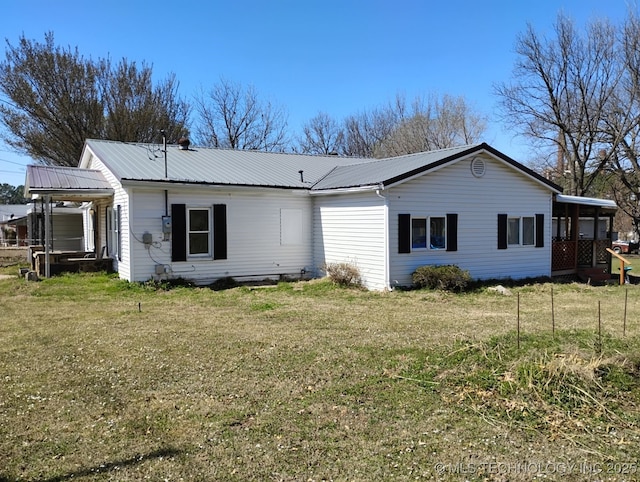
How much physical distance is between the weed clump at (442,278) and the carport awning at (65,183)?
356 inches

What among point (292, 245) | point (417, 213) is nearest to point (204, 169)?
point (292, 245)

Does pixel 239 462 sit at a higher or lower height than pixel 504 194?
lower

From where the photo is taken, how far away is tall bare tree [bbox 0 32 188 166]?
1045 inches

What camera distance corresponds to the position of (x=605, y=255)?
1711 centimetres

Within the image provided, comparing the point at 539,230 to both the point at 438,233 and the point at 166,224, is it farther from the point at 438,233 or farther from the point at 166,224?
the point at 166,224

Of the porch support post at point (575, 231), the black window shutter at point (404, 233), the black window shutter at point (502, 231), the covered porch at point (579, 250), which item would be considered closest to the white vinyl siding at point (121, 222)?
the black window shutter at point (404, 233)

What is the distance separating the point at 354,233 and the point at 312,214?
2302mm

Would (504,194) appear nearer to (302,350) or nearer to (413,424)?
(302,350)

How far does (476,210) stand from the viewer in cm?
1407

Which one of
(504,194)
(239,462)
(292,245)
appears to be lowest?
(239,462)

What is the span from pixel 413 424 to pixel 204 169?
467 inches

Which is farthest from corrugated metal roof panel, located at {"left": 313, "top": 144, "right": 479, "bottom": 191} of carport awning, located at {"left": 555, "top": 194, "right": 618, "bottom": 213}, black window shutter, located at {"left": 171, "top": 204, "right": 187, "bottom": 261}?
carport awning, located at {"left": 555, "top": 194, "right": 618, "bottom": 213}

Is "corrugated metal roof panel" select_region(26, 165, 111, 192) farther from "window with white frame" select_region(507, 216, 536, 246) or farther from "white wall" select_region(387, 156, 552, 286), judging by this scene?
"window with white frame" select_region(507, 216, 536, 246)

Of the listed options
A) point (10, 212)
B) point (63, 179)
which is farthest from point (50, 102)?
point (10, 212)
